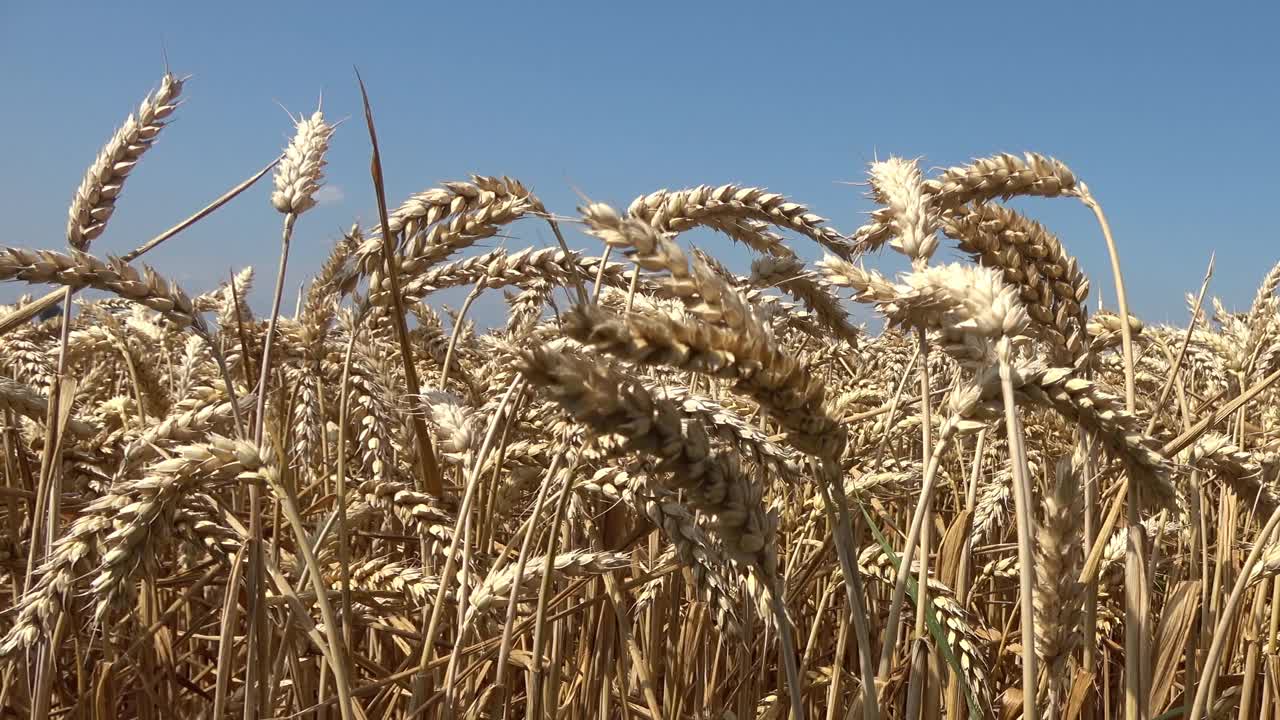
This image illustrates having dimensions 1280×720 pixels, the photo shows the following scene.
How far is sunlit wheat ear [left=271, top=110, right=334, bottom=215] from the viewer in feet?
5.91

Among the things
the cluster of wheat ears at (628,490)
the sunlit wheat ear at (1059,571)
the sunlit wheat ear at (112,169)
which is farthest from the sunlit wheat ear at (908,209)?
the sunlit wheat ear at (112,169)

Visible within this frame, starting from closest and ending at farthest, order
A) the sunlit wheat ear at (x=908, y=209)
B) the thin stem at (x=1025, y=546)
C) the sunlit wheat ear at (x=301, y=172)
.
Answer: the thin stem at (x=1025, y=546), the sunlit wheat ear at (x=908, y=209), the sunlit wheat ear at (x=301, y=172)

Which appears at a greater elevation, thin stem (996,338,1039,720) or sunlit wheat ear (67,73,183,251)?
sunlit wheat ear (67,73,183,251)

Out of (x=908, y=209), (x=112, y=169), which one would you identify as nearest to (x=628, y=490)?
(x=908, y=209)

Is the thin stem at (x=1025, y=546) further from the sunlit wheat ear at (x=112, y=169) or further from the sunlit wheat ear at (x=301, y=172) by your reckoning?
the sunlit wheat ear at (x=112, y=169)

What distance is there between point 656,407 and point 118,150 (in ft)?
5.28

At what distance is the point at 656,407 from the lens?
0.89 metres

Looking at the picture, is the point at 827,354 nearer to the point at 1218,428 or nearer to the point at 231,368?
the point at 1218,428

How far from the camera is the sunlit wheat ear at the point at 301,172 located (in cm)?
180

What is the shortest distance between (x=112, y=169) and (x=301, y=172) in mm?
441

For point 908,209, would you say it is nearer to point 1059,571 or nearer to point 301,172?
point 1059,571

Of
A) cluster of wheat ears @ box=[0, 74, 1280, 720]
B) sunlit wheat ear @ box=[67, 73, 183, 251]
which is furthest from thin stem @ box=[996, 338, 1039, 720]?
sunlit wheat ear @ box=[67, 73, 183, 251]

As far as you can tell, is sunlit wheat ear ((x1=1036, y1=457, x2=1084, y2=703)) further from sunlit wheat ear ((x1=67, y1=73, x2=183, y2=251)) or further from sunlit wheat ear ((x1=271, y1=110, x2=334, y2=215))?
sunlit wheat ear ((x1=67, y1=73, x2=183, y2=251))

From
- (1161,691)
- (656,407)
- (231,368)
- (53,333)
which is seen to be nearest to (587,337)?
(656,407)
